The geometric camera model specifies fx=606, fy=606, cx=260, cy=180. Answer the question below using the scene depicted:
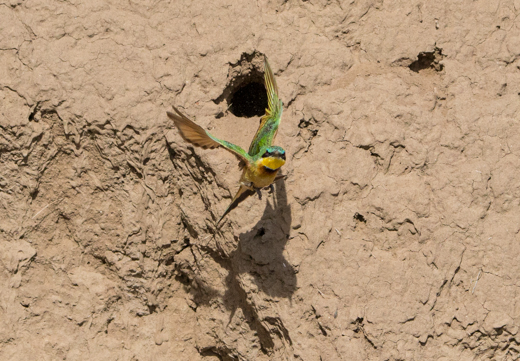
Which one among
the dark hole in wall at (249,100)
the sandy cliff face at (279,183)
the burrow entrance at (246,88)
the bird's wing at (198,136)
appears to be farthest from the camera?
the dark hole in wall at (249,100)

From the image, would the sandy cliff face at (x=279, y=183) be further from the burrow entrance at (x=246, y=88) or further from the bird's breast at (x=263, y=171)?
the bird's breast at (x=263, y=171)


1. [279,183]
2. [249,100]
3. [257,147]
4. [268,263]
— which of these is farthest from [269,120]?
[268,263]

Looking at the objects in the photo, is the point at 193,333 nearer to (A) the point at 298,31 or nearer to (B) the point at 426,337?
(B) the point at 426,337

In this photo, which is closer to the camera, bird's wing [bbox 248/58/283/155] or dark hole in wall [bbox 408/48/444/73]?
bird's wing [bbox 248/58/283/155]

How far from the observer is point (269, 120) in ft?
10.4

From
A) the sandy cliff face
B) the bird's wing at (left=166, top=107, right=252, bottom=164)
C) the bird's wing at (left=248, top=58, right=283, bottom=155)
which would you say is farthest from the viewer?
the sandy cliff face

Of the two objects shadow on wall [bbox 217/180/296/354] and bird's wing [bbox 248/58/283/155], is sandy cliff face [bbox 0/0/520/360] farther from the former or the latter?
bird's wing [bbox 248/58/283/155]

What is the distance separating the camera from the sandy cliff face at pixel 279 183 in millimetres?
3318

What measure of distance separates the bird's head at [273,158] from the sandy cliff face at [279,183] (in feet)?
1.58

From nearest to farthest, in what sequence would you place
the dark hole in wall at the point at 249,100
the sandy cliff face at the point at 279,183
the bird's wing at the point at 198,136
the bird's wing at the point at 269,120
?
the bird's wing at the point at 198,136 → the bird's wing at the point at 269,120 → the sandy cliff face at the point at 279,183 → the dark hole in wall at the point at 249,100

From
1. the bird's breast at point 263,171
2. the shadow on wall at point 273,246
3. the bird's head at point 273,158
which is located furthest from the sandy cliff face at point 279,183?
the bird's head at point 273,158

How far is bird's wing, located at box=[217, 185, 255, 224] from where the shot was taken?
3.13m

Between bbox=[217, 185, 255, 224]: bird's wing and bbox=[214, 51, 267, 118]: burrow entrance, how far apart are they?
1.88ft

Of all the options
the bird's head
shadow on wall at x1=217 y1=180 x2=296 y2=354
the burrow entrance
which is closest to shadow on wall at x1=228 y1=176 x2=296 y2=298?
shadow on wall at x1=217 y1=180 x2=296 y2=354
